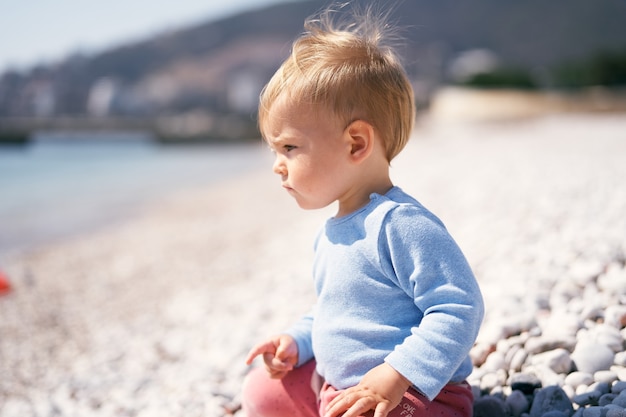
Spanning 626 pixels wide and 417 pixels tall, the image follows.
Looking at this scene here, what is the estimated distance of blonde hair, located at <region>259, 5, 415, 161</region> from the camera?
4.66 ft

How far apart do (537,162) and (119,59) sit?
67.9m

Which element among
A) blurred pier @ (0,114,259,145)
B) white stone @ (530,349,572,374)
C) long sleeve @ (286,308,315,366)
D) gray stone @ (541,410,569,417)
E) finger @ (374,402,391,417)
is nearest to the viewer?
finger @ (374,402,391,417)

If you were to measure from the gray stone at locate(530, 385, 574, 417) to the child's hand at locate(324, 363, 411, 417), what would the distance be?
1.81ft

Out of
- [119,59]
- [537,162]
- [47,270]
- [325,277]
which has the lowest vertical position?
[119,59]

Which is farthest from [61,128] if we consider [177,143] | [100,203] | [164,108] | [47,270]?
[47,270]

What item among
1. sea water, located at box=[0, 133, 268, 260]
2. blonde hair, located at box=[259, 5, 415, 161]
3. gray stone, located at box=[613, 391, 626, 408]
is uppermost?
blonde hair, located at box=[259, 5, 415, 161]

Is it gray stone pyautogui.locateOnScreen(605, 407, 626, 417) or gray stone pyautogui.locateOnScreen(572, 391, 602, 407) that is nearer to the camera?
gray stone pyautogui.locateOnScreen(605, 407, 626, 417)

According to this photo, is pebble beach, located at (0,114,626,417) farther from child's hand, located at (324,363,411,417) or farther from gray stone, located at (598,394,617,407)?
child's hand, located at (324,363,411,417)

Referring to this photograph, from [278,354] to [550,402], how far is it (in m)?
0.76

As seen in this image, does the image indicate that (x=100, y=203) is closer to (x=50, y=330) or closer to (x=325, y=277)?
(x=50, y=330)

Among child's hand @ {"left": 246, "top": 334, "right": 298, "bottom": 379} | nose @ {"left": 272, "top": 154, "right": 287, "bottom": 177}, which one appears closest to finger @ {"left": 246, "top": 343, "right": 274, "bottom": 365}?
child's hand @ {"left": 246, "top": 334, "right": 298, "bottom": 379}


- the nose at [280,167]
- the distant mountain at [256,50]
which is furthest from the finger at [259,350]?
the distant mountain at [256,50]

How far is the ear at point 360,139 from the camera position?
142 centimetres

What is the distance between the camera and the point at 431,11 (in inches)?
3194
